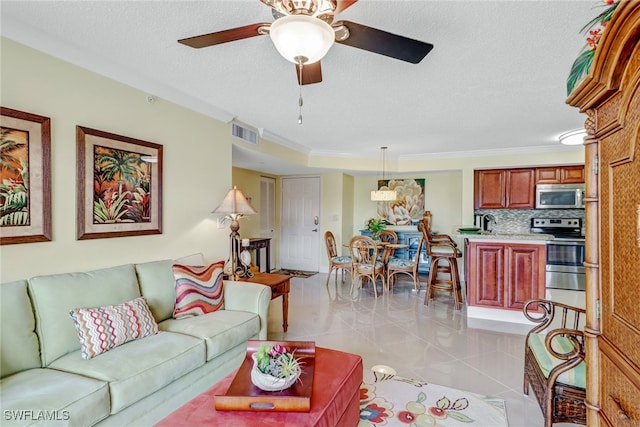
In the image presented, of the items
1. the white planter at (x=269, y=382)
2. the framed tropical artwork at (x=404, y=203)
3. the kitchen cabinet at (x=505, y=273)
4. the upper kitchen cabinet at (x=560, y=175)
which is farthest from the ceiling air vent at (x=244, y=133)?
the upper kitchen cabinet at (x=560, y=175)

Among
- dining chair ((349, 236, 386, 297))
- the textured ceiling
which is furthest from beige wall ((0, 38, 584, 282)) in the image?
dining chair ((349, 236, 386, 297))

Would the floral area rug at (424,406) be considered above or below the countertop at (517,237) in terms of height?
below

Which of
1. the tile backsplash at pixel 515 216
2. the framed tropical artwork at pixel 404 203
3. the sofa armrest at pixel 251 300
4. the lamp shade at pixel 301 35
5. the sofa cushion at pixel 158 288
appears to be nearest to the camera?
the lamp shade at pixel 301 35

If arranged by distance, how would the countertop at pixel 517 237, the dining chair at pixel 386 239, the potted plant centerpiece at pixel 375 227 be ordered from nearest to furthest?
the countertop at pixel 517 237, the dining chair at pixel 386 239, the potted plant centerpiece at pixel 375 227

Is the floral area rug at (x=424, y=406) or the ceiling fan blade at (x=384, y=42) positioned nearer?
the ceiling fan blade at (x=384, y=42)

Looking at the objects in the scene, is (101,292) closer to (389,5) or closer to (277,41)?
(277,41)

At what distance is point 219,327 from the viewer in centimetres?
228

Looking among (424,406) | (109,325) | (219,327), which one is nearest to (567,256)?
(424,406)

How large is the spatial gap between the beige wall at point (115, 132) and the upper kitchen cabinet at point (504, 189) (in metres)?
4.31

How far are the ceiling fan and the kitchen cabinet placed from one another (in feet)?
9.68

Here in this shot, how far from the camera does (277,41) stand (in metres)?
1.35

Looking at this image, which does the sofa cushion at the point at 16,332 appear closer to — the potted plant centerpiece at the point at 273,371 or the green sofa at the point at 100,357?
the green sofa at the point at 100,357

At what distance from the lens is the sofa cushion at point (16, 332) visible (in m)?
1.65

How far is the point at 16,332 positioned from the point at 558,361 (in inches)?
117
